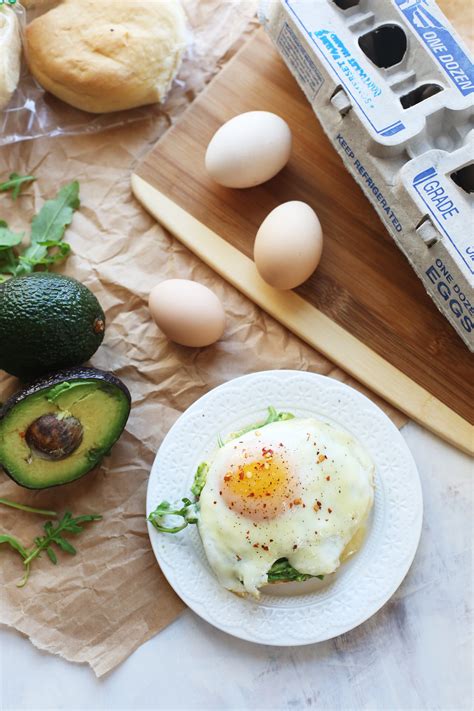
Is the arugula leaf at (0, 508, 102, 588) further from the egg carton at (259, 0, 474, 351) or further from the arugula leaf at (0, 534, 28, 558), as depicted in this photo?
the egg carton at (259, 0, 474, 351)

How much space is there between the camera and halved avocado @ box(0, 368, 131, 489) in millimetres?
1351

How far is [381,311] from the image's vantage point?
1521 millimetres

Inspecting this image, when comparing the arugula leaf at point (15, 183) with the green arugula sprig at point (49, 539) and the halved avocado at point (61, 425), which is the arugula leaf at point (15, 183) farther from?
the green arugula sprig at point (49, 539)

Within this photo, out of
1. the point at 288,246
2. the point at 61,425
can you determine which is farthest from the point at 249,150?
the point at 61,425

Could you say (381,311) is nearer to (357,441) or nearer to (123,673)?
(357,441)

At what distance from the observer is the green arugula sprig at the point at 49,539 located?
1.46 m

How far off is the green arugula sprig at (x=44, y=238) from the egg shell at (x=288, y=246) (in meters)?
0.42

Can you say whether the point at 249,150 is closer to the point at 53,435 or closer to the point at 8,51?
the point at 8,51

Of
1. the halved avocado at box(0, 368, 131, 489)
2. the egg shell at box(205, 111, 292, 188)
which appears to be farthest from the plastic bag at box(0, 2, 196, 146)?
the halved avocado at box(0, 368, 131, 489)

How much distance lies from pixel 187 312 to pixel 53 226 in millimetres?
374

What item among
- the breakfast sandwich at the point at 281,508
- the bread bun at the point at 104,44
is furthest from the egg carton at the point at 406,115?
the breakfast sandwich at the point at 281,508

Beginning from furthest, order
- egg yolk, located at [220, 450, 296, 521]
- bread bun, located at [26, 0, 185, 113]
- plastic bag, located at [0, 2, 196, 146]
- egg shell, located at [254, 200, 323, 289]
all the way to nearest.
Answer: plastic bag, located at [0, 2, 196, 146] → bread bun, located at [26, 0, 185, 113] → egg shell, located at [254, 200, 323, 289] → egg yolk, located at [220, 450, 296, 521]

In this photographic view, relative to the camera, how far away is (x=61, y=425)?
135 cm

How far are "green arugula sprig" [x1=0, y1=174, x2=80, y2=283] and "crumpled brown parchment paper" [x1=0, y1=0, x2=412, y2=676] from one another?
3 cm
